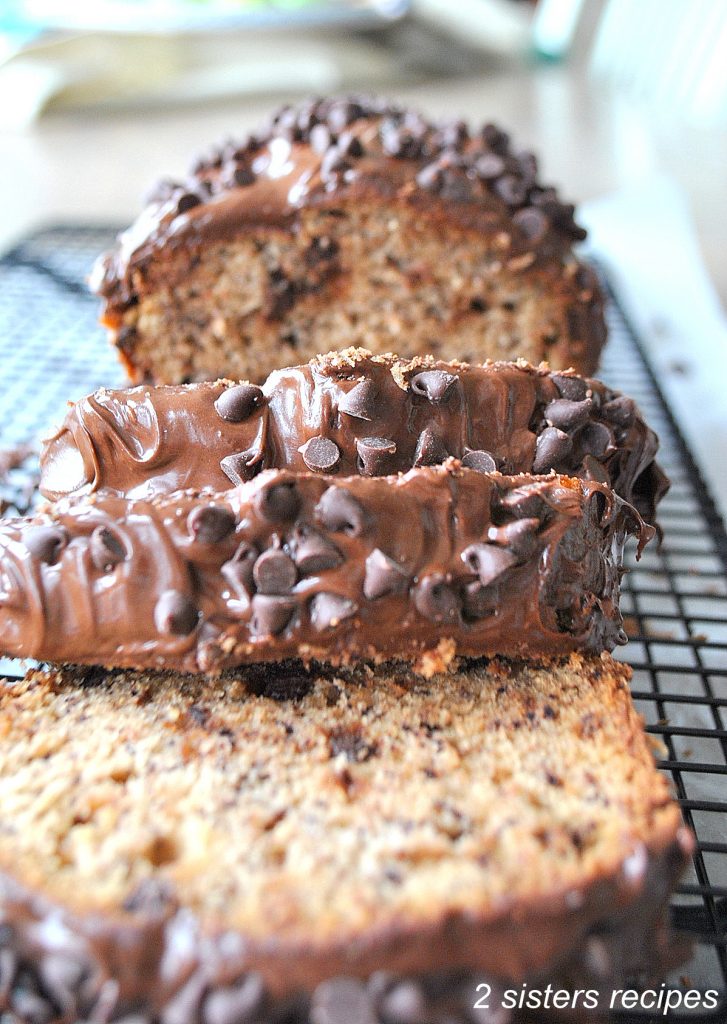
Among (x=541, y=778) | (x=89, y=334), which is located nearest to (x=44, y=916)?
(x=541, y=778)

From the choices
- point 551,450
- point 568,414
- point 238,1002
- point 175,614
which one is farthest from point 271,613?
point 568,414

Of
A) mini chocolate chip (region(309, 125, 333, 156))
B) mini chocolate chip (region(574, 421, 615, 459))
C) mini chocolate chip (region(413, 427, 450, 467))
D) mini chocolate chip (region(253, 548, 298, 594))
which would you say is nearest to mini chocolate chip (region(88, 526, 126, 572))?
mini chocolate chip (region(253, 548, 298, 594))

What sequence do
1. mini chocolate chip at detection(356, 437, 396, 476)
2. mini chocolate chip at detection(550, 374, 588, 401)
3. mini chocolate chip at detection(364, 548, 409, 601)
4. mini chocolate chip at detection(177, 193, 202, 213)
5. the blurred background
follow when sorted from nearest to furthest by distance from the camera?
mini chocolate chip at detection(364, 548, 409, 601), mini chocolate chip at detection(356, 437, 396, 476), mini chocolate chip at detection(550, 374, 588, 401), mini chocolate chip at detection(177, 193, 202, 213), the blurred background

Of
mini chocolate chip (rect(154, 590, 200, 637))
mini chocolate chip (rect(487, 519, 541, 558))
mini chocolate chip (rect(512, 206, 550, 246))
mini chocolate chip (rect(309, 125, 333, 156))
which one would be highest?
mini chocolate chip (rect(309, 125, 333, 156))

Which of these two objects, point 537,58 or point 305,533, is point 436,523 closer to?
point 305,533

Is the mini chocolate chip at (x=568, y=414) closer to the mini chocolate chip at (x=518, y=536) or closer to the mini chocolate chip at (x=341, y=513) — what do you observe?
the mini chocolate chip at (x=518, y=536)

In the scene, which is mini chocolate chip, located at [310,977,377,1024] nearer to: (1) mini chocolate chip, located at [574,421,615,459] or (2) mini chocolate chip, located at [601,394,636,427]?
(1) mini chocolate chip, located at [574,421,615,459]
